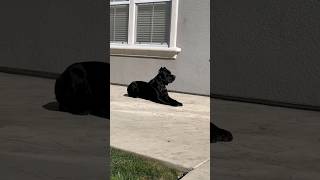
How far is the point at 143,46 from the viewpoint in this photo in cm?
988

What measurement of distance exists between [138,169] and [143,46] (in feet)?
20.7

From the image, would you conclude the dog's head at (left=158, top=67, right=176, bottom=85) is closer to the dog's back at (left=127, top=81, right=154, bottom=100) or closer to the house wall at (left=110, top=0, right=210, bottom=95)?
the dog's back at (left=127, top=81, right=154, bottom=100)

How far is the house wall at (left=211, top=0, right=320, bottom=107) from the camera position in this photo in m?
7.48

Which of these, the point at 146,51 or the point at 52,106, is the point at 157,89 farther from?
the point at 146,51

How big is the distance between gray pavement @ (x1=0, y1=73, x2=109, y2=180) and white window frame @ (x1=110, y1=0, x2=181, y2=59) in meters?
2.87

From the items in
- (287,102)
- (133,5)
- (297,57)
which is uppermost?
(133,5)

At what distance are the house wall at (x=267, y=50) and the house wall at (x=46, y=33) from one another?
98.5 inches

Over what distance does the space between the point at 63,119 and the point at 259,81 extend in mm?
3653

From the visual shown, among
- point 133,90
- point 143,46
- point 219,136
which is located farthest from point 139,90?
point 219,136

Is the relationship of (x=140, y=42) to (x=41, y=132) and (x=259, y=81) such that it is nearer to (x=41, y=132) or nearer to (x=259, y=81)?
(x=259, y=81)

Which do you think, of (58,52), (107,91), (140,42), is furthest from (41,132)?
(58,52)

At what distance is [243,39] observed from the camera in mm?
8281

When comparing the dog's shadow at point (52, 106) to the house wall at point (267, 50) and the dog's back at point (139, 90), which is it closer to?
the dog's back at point (139, 90)

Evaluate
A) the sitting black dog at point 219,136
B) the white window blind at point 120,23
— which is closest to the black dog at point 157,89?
the white window blind at point 120,23
